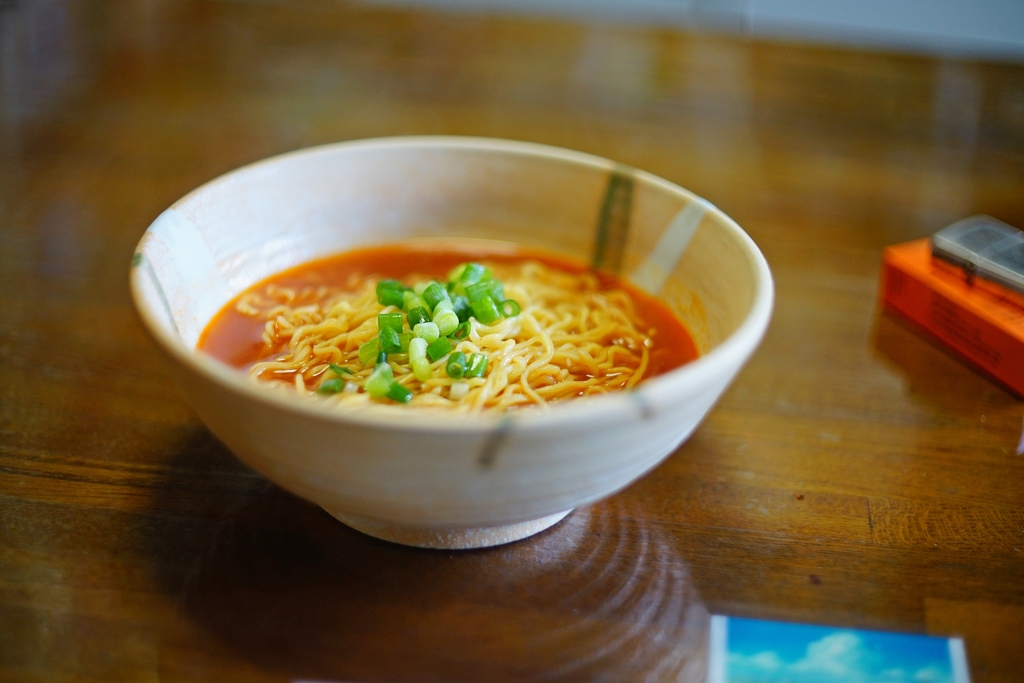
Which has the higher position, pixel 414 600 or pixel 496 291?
pixel 496 291

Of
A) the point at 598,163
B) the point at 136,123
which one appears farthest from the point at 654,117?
the point at 136,123

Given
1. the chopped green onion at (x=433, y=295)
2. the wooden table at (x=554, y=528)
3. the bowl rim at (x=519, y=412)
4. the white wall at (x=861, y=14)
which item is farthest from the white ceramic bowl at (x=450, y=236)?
the white wall at (x=861, y=14)

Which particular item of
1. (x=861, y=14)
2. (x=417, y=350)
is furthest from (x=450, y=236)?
(x=861, y=14)

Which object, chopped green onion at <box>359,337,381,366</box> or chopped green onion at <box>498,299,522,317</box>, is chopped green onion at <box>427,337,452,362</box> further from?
chopped green onion at <box>498,299,522,317</box>

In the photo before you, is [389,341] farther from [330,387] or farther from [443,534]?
[443,534]

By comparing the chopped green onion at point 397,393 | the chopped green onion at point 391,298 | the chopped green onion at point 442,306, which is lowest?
the chopped green onion at point 397,393

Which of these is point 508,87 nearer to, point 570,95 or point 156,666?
point 570,95

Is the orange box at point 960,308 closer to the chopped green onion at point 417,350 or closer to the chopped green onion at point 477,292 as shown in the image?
the chopped green onion at point 477,292
